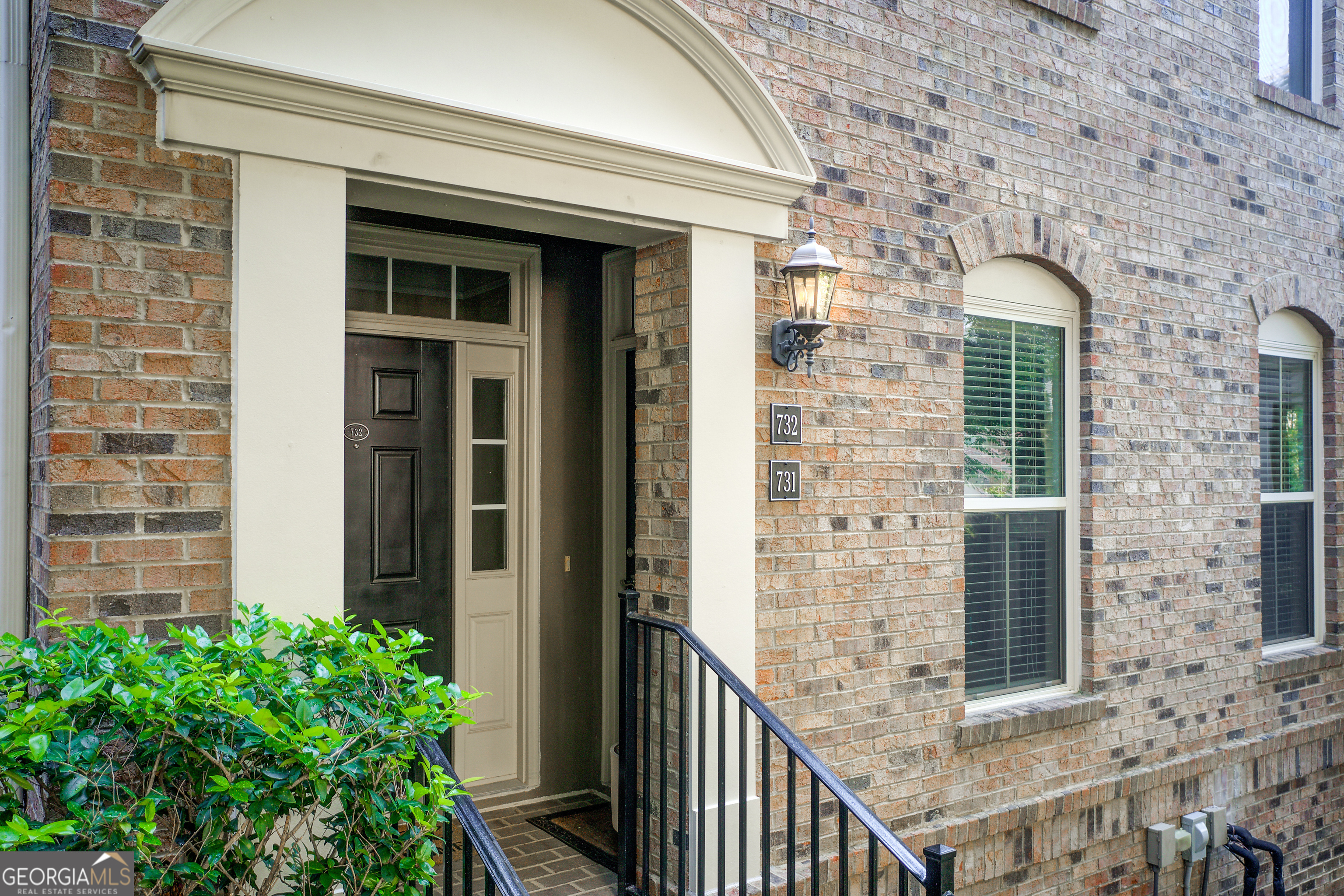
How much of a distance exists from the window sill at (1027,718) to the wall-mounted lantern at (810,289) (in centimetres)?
190

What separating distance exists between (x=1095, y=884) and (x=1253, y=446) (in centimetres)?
268

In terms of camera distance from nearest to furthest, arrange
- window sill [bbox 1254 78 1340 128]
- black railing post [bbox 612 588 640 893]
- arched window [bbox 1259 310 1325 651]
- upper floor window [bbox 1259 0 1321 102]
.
Result: black railing post [bbox 612 588 640 893] → window sill [bbox 1254 78 1340 128] → arched window [bbox 1259 310 1325 651] → upper floor window [bbox 1259 0 1321 102]

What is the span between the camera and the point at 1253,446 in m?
5.47

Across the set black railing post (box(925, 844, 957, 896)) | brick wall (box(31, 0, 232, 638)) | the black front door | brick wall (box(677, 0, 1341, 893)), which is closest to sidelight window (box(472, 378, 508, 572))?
the black front door

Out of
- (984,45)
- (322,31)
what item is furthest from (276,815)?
(984,45)

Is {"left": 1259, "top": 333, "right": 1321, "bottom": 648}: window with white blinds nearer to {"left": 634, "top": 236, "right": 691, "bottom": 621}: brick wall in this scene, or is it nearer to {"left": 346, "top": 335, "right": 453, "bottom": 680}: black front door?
{"left": 634, "top": 236, "right": 691, "bottom": 621}: brick wall

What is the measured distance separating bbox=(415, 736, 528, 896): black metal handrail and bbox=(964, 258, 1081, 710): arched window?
113 inches

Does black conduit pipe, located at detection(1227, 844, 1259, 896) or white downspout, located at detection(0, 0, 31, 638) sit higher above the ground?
white downspout, located at detection(0, 0, 31, 638)

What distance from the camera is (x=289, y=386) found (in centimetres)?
258

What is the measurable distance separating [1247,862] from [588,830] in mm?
3817

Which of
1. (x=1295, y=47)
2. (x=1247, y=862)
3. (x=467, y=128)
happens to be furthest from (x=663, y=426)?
(x=1295, y=47)

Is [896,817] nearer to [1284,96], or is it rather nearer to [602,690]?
[602,690]

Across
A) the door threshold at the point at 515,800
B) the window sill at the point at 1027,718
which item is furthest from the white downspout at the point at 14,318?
the window sill at the point at 1027,718

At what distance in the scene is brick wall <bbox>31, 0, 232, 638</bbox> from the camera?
234 centimetres
